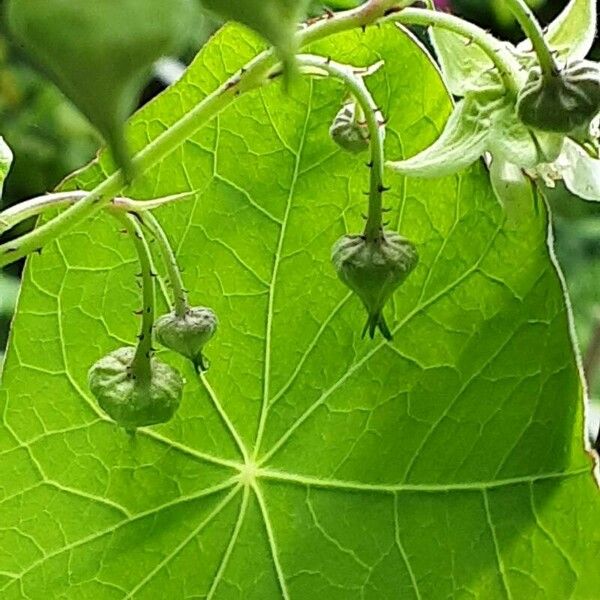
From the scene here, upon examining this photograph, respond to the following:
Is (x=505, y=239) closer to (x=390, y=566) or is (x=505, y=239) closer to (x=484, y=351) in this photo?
(x=484, y=351)

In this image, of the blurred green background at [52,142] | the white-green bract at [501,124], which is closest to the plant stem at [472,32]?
the white-green bract at [501,124]

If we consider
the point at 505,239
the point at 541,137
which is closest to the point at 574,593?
the point at 505,239

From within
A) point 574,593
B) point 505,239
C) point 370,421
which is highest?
point 505,239

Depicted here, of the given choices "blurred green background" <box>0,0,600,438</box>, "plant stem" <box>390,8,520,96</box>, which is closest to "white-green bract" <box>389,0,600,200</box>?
"plant stem" <box>390,8,520,96</box>

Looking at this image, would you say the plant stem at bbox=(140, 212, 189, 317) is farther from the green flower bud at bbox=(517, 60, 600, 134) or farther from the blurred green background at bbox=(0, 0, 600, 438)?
the blurred green background at bbox=(0, 0, 600, 438)

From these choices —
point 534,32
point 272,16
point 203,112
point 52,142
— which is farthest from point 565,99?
point 52,142

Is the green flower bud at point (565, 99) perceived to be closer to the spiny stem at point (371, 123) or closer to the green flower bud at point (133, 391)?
the spiny stem at point (371, 123)

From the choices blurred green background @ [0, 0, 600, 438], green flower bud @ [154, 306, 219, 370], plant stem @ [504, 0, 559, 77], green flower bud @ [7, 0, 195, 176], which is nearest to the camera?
green flower bud @ [7, 0, 195, 176]
